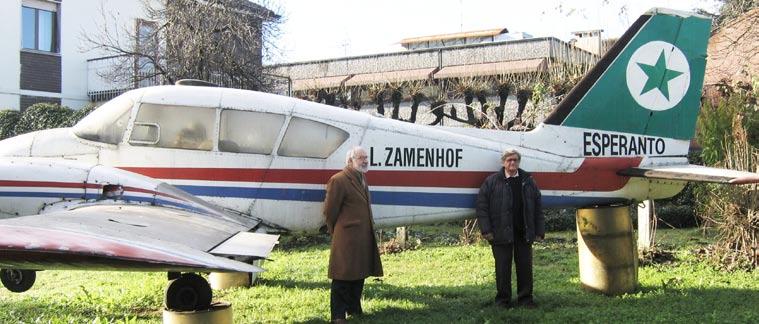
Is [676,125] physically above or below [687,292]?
above

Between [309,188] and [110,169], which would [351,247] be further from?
[110,169]

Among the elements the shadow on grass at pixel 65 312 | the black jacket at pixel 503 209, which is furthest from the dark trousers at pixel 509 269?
the shadow on grass at pixel 65 312

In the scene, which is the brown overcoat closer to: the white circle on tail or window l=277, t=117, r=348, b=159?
window l=277, t=117, r=348, b=159

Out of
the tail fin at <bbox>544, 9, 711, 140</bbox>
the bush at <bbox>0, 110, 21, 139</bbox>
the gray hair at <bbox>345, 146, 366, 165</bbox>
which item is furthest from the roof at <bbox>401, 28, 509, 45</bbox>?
the gray hair at <bbox>345, 146, 366, 165</bbox>

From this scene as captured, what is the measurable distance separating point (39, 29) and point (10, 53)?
1.35 meters

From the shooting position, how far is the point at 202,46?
1456 cm

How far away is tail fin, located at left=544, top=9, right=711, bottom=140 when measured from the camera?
7.67m

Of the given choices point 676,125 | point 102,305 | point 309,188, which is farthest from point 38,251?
point 676,125

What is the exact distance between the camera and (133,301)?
25.7 feet

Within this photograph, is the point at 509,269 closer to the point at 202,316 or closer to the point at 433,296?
Result: the point at 433,296

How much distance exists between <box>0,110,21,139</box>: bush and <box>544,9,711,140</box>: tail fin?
582 inches

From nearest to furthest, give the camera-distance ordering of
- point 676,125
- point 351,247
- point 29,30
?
point 351,247, point 676,125, point 29,30

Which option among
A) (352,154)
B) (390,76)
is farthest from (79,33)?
(352,154)

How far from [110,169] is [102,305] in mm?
1952
